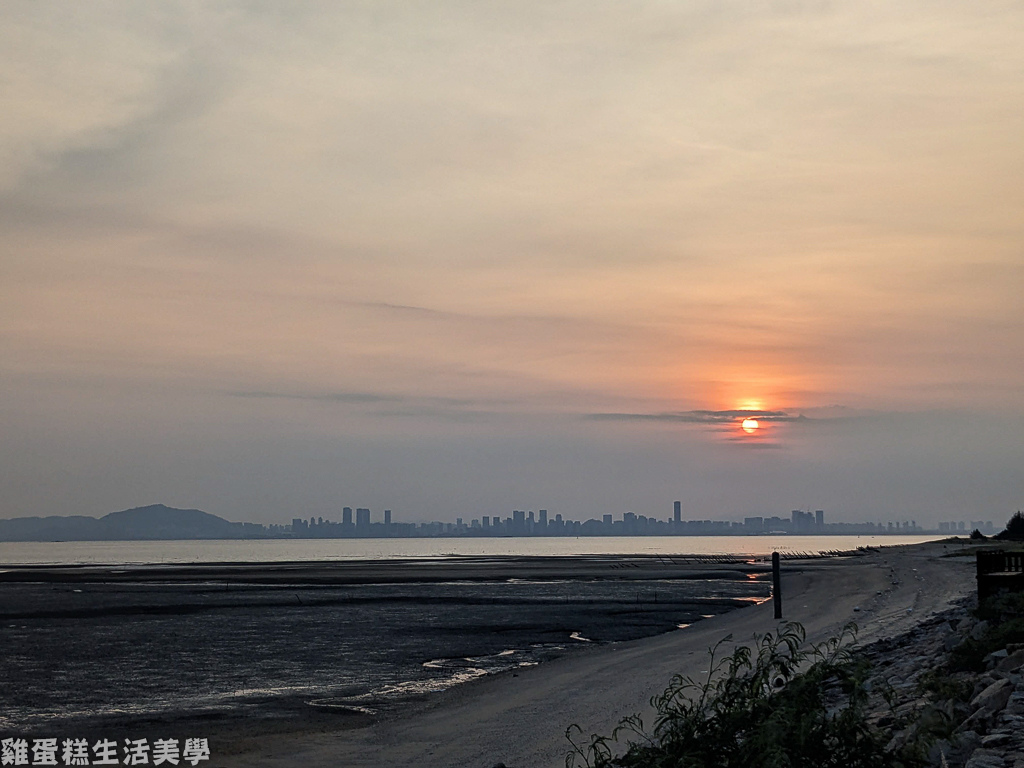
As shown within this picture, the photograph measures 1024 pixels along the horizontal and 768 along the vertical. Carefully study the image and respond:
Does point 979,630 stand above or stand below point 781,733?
below

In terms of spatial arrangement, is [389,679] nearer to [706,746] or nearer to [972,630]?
[972,630]

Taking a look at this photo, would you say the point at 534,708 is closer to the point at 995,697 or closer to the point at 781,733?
the point at 995,697

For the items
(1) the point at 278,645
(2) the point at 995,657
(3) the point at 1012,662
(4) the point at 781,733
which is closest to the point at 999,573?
(2) the point at 995,657

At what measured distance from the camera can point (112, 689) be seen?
2830cm

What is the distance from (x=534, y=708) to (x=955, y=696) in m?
11.4

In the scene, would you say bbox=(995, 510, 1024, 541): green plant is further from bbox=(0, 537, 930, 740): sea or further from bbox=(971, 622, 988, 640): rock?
bbox=(971, 622, 988, 640): rock

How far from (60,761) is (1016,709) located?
17.6 meters

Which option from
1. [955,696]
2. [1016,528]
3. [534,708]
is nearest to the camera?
[955,696]

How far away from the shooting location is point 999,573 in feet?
77.9

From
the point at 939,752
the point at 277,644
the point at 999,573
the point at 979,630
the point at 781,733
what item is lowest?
the point at 277,644

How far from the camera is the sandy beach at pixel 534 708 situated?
62.4 feet

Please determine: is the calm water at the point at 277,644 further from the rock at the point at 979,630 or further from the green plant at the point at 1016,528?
the green plant at the point at 1016,528

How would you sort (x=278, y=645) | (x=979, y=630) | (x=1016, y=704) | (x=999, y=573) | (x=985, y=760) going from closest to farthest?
(x=985, y=760) → (x=1016, y=704) → (x=979, y=630) → (x=999, y=573) → (x=278, y=645)

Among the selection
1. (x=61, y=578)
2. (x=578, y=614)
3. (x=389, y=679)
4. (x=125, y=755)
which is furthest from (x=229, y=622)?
(x=61, y=578)
